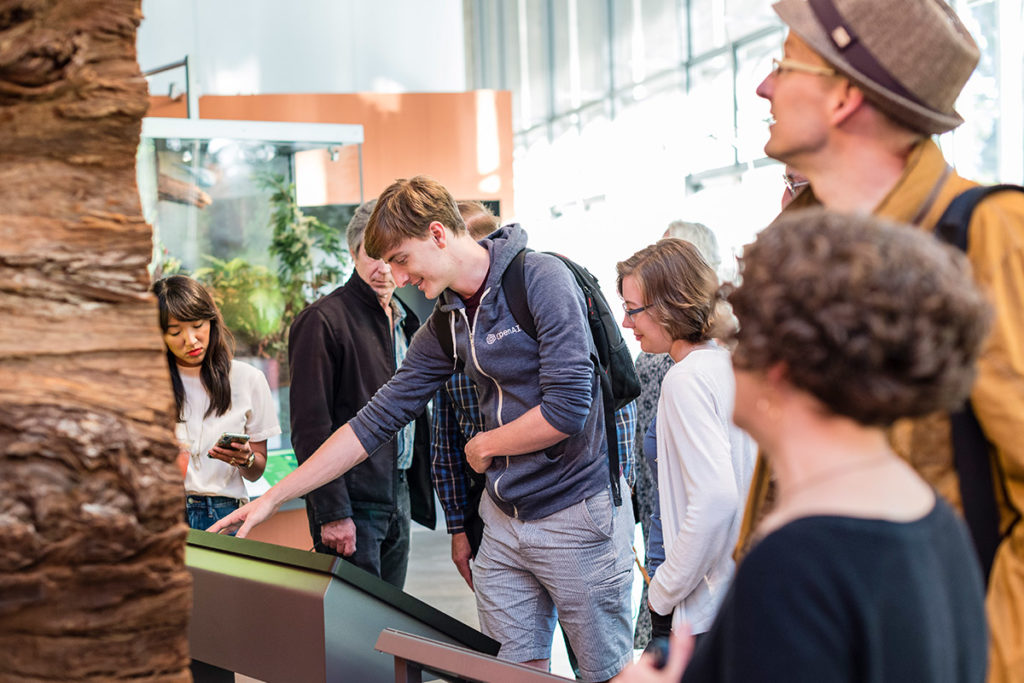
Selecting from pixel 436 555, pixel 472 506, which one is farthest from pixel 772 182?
pixel 472 506

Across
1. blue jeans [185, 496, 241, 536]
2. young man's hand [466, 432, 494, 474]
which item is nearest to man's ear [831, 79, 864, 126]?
young man's hand [466, 432, 494, 474]

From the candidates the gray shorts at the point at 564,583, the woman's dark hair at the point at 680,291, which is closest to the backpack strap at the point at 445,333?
the gray shorts at the point at 564,583

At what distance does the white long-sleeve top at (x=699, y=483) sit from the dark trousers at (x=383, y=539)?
143 cm

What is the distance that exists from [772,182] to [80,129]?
27.2 feet

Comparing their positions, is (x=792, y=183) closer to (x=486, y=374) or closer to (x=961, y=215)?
(x=486, y=374)

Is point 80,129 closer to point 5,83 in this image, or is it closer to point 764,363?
point 5,83

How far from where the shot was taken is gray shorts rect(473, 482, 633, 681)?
2.48 metres

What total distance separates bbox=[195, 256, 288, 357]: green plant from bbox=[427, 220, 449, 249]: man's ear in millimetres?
2895

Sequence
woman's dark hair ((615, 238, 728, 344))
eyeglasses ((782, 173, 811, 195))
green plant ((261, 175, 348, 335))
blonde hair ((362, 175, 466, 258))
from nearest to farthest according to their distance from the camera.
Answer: woman's dark hair ((615, 238, 728, 344))
blonde hair ((362, 175, 466, 258))
eyeglasses ((782, 173, 811, 195))
green plant ((261, 175, 348, 335))

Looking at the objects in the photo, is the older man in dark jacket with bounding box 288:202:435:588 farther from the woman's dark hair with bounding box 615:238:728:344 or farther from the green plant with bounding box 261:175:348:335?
the green plant with bounding box 261:175:348:335

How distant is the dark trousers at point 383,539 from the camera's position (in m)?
3.38

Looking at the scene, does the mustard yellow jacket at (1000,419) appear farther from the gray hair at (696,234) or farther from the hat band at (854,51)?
the gray hair at (696,234)

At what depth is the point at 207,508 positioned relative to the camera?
3.34 meters

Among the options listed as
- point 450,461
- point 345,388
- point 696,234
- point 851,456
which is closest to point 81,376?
point 851,456
